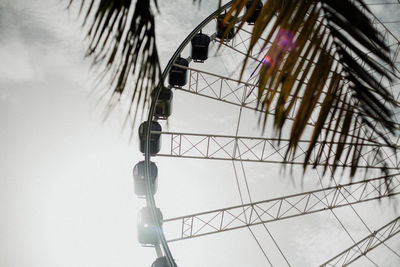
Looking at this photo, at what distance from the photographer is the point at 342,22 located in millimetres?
714

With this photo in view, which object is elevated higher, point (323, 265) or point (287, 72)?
point (287, 72)

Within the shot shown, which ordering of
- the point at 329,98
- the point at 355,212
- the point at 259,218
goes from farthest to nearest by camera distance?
the point at 355,212 → the point at 259,218 → the point at 329,98

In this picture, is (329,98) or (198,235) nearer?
(329,98)

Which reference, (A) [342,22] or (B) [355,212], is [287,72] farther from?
(B) [355,212]

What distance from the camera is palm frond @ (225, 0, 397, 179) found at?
0.68 metres

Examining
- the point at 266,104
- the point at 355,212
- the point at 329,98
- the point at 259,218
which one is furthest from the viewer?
the point at 355,212

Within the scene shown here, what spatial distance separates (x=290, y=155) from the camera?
71cm

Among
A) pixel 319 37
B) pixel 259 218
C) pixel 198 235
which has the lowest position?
pixel 198 235

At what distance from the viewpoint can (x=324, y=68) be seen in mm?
682

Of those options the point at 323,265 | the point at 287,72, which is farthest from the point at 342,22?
the point at 323,265

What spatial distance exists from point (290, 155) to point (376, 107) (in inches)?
9.3

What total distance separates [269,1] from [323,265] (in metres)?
9.88

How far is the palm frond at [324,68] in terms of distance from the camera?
684mm

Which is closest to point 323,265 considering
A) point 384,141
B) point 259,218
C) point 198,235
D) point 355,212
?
point 355,212
